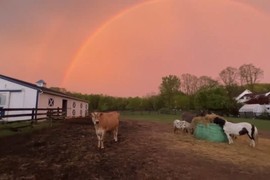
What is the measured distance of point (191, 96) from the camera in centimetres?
8419

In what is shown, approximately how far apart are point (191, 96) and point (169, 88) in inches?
355

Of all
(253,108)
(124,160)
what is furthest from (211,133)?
(253,108)

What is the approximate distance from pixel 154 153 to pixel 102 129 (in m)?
2.48

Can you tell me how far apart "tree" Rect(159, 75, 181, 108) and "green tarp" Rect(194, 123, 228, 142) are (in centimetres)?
7175

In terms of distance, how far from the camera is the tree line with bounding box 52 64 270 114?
64312 mm

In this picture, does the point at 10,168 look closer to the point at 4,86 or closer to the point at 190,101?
the point at 4,86

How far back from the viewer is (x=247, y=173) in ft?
29.3

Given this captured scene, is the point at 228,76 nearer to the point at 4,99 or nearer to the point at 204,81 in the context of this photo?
the point at 204,81

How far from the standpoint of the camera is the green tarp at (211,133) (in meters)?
15.2

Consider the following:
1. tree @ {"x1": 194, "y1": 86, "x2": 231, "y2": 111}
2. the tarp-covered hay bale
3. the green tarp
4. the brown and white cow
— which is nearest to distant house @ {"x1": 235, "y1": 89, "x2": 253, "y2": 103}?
tree @ {"x1": 194, "y1": 86, "x2": 231, "y2": 111}

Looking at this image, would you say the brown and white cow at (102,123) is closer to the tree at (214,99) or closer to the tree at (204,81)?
the tree at (214,99)

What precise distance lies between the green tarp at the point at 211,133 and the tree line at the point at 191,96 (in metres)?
48.5

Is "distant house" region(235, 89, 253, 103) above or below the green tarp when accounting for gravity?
above

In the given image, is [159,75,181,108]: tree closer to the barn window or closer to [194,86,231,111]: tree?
[194,86,231,111]: tree
